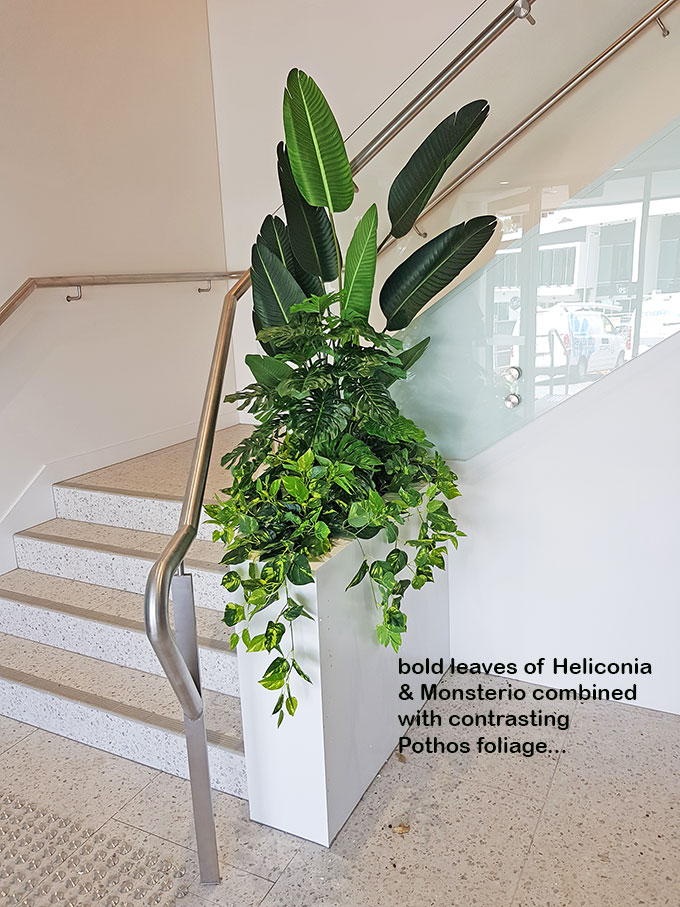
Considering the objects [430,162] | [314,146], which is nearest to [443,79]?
[430,162]

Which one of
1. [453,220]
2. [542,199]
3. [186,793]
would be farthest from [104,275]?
[186,793]

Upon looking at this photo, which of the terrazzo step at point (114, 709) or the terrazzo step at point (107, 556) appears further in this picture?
the terrazzo step at point (107, 556)

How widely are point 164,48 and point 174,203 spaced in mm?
710

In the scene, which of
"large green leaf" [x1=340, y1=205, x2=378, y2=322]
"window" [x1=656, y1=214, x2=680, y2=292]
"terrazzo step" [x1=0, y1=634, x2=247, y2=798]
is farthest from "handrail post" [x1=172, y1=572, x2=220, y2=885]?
"window" [x1=656, y1=214, x2=680, y2=292]

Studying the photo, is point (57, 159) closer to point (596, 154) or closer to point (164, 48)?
point (164, 48)

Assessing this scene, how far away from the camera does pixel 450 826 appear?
6.15 feet

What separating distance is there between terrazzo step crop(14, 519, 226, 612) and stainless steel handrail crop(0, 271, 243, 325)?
861mm

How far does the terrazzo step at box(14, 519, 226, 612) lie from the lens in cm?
246

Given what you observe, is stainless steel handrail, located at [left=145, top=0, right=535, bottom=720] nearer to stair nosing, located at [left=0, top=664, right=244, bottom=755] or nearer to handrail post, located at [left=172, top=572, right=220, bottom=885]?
handrail post, located at [left=172, top=572, right=220, bottom=885]

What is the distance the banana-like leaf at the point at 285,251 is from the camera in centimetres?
206

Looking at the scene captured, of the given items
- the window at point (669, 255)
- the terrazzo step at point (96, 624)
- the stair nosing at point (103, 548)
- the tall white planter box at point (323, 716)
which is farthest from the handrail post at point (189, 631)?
the window at point (669, 255)

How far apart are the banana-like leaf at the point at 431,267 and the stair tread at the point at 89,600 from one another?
1.16 m

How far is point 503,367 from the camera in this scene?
2252mm

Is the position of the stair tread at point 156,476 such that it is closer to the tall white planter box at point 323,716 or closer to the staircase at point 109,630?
the staircase at point 109,630
